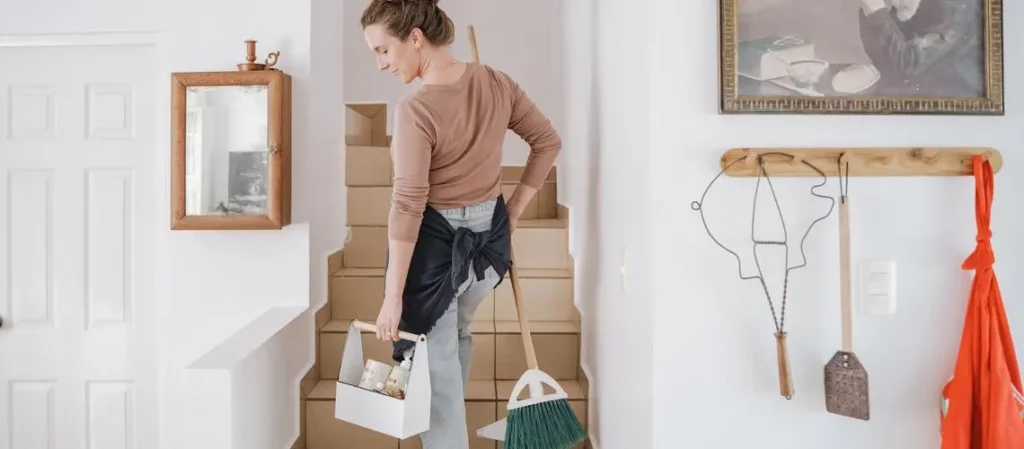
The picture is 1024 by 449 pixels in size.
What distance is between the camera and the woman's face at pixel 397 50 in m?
1.70

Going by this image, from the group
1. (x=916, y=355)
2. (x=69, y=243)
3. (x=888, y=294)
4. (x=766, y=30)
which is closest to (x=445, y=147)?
(x=766, y=30)

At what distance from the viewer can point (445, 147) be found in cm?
171

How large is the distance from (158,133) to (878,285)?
2.31 meters

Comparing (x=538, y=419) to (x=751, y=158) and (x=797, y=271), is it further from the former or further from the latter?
(x=751, y=158)

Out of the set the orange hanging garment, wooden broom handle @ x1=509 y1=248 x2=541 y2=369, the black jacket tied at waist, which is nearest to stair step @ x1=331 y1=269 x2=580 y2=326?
wooden broom handle @ x1=509 y1=248 x2=541 y2=369

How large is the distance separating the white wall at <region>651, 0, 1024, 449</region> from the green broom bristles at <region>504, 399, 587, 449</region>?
0.49 m

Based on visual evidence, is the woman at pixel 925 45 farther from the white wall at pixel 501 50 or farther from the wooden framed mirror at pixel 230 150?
the white wall at pixel 501 50

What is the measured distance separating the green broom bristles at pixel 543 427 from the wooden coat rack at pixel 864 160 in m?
0.87

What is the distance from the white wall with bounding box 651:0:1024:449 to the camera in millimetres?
Result: 1459

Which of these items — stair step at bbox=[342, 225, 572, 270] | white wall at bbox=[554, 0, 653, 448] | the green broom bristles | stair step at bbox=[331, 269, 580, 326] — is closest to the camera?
white wall at bbox=[554, 0, 653, 448]

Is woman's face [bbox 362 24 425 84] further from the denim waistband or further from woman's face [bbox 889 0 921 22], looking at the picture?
woman's face [bbox 889 0 921 22]

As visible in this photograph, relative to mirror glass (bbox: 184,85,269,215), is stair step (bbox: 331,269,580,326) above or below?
below

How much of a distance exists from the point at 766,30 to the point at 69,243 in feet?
7.90

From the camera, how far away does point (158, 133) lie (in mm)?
2453
